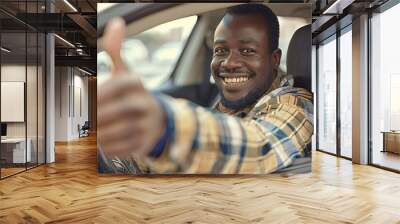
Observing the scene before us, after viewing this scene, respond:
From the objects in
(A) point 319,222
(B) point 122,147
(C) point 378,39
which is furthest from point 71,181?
(C) point 378,39

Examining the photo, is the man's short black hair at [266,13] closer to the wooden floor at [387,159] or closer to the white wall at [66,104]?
the wooden floor at [387,159]

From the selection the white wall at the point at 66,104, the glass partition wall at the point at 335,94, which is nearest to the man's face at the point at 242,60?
the glass partition wall at the point at 335,94

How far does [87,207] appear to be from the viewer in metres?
4.40

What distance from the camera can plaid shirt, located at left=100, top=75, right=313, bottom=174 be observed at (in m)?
6.49

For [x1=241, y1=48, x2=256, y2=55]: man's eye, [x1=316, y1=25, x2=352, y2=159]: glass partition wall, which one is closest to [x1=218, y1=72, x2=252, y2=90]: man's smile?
[x1=241, y1=48, x2=256, y2=55]: man's eye

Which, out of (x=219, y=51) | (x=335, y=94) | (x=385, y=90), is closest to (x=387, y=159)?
(x=385, y=90)

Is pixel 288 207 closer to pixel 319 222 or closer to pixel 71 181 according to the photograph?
pixel 319 222

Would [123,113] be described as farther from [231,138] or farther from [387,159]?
[387,159]

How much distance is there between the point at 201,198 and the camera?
16.0 feet

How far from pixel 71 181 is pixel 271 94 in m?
3.54

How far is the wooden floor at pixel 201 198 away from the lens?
3977 mm

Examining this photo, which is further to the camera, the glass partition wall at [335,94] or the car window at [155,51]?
the glass partition wall at [335,94]

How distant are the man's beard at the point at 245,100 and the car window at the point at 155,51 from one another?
1.08 meters

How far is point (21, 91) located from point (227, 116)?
148 inches
